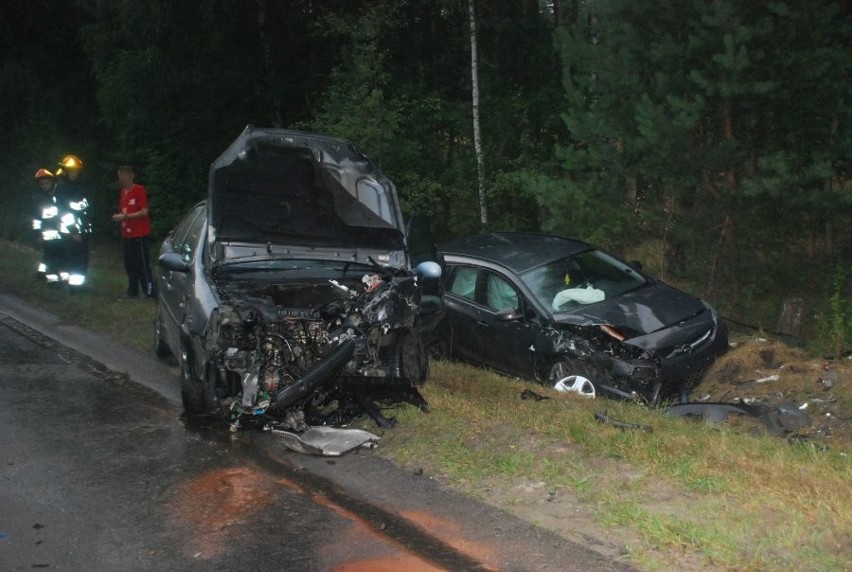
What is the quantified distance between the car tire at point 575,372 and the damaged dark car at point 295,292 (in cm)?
158

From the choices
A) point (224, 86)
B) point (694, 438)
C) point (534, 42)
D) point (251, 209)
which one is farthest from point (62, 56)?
point (694, 438)

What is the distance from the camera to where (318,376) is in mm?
6699

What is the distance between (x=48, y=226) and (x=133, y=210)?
170cm

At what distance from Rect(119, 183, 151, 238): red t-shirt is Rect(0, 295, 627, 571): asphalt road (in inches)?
181

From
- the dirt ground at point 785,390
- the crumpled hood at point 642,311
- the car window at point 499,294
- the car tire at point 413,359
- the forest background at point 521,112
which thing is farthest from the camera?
the forest background at point 521,112

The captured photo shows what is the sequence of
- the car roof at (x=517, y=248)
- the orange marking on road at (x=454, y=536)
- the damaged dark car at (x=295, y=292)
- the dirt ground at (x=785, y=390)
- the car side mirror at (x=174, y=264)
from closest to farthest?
the orange marking on road at (x=454, y=536) < the damaged dark car at (x=295, y=292) < the dirt ground at (x=785, y=390) < the car side mirror at (x=174, y=264) < the car roof at (x=517, y=248)

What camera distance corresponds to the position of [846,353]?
954cm

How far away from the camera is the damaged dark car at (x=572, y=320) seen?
854 cm

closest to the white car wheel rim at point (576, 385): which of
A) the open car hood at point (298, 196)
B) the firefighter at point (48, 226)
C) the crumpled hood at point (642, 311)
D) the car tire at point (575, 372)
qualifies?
the car tire at point (575, 372)

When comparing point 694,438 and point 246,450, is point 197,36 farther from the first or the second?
point 694,438

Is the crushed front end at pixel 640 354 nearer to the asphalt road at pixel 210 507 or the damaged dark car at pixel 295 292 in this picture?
Result: the damaged dark car at pixel 295 292

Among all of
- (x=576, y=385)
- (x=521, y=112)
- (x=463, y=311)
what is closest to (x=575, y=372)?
(x=576, y=385)

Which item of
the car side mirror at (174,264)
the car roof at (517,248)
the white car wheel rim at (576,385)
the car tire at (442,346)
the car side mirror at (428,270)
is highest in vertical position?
the car side mirror at (174,264)

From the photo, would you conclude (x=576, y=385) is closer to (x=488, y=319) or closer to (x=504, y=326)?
(x=504, y=326)
